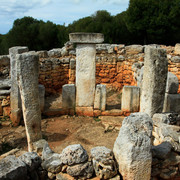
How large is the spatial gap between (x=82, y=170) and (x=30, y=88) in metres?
2.01

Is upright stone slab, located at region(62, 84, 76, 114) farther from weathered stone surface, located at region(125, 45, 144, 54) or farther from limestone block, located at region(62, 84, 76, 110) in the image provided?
weathered stone surface, located at region(125, 45, 144, 54)

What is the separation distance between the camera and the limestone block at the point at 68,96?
685cm

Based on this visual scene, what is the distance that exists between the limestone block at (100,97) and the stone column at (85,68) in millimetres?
127

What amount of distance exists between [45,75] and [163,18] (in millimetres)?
12347

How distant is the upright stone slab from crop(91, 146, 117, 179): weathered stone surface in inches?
149

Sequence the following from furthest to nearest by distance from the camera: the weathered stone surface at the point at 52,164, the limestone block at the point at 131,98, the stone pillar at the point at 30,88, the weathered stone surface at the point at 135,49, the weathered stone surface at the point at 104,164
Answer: the weathered stone surface at the point at 135,49
the limestone block at the point at 131,98
the stone pillar at the point at 30,88
the weathered stone surface at the point at 52,164
the weathered stone surface at the point at 104,164

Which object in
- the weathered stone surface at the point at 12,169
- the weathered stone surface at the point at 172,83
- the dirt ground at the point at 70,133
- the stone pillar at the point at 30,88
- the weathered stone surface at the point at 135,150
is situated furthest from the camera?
the weathered stone surface at the point at 172,83

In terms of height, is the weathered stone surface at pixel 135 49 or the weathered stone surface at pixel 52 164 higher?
the weathered stone surface at pixel 135 49

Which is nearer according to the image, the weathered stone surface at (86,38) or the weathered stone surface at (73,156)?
the weathered stone surface at (73,156)

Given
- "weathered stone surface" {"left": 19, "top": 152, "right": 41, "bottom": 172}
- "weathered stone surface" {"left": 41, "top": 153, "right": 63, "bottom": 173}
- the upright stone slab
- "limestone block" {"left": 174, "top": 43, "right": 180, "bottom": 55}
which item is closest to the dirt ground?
the upright stone slab

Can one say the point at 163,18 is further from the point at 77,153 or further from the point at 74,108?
the point at 77,153

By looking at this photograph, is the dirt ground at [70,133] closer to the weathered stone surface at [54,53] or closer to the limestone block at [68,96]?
the limestone block at [68,96]

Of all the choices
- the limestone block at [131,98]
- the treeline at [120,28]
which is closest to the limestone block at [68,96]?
the limestone block at [131,98]

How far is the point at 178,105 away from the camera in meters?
6.07
